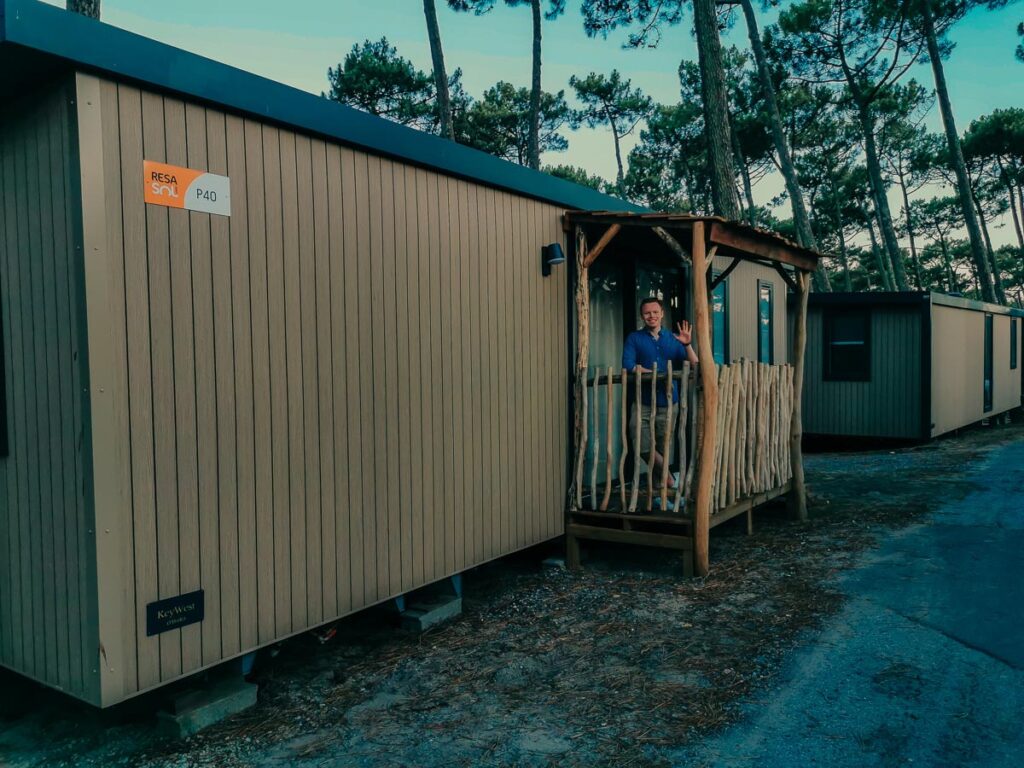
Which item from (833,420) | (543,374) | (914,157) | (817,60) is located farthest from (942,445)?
(914,157)

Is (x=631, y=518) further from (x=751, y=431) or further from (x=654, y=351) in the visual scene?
(x=751, y=431)

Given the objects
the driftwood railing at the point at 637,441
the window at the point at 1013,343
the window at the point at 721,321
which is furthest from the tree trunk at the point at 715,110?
the window at the point at 1013,343

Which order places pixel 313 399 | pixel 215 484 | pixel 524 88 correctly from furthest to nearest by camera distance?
pixel 524 88
pixel 313 399
pixel 215 484

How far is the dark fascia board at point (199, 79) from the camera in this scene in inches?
113

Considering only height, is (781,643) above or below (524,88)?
below

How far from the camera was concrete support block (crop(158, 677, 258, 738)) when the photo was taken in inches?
130

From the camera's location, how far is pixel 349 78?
67.4 feet

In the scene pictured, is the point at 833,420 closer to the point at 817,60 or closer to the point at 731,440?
the point at 731,440

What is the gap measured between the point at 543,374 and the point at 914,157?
3119cm

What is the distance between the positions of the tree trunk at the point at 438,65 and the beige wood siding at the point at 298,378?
1155 cm

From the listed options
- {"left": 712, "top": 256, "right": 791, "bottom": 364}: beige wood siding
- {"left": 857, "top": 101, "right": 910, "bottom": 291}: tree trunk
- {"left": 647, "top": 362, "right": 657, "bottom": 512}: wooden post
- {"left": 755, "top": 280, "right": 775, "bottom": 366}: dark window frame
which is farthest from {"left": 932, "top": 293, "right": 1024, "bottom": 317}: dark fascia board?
{"left": 647, "top": 362, "right": 657, "bottom": 512}: wooden post

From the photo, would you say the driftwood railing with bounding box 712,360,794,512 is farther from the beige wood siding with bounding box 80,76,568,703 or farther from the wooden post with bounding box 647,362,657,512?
the beige wood siding with bounding box 80,76,568,703

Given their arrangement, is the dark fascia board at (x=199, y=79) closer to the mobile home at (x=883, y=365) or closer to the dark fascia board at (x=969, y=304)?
the mobile home at (x=883, y=365)

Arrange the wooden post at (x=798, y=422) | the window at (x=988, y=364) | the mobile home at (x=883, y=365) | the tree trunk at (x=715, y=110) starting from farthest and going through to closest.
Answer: the window at (x=988, y=364) < the mobile home at (x=883, y=365) < the tree trunk at (x=715, y=110) < the wooden post at (x=798, y=422)
